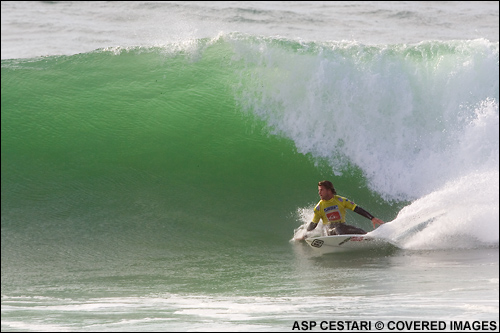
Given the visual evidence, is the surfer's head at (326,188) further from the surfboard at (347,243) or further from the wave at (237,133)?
the wave at (237,133)

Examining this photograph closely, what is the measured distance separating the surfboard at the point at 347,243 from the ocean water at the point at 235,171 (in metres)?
0.09

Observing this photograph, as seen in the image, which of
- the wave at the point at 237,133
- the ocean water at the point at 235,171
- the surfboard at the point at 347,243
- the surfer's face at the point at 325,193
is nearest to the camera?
the ocean water at the point at 235,171

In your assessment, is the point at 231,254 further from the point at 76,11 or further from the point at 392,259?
the point at 76,11

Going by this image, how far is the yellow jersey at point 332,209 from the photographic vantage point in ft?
19.9

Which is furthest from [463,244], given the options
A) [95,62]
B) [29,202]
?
[95,62]

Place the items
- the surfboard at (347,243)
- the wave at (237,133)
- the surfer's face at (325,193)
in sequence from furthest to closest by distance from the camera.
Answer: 1. the wave at (237,133)
2. the surfer's face at (325,193)
3. the surfboard at (347,243)

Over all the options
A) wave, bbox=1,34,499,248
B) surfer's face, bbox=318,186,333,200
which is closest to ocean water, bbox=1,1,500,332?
wave, bbox=1,34,499,248

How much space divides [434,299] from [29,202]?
199 inches

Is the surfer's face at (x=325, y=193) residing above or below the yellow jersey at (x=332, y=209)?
above

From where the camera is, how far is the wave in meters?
7.06

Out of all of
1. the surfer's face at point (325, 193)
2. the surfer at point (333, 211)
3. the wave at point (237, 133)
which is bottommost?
the surfer at point (333, 211)

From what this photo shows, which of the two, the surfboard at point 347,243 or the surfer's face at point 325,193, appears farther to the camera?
the surfer's face at point 325,193

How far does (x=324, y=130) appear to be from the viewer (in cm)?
782

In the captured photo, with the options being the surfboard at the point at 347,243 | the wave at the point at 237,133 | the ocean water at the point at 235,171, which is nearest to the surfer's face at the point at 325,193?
the surfboard at the point at 347,243
